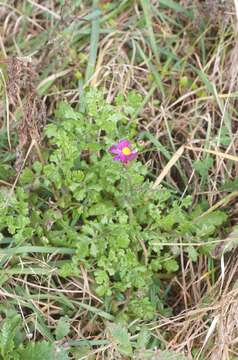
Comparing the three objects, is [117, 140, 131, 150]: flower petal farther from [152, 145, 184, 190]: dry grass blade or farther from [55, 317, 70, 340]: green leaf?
[55, 317, 70, 340]: green leaf

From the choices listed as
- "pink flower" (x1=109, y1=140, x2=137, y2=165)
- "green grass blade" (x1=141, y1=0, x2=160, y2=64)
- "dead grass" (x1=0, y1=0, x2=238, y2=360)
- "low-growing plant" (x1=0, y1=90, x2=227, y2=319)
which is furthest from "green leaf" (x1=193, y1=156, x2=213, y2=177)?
"green grass blade" (x1=141, y1=0, x2=160, y2=64)

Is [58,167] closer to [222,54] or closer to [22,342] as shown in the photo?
[22,342]

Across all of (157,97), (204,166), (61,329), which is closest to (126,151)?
(204,166)

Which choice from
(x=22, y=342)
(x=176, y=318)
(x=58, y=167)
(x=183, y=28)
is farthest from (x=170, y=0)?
(x=22, y=342)

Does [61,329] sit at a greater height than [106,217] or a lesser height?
lesser

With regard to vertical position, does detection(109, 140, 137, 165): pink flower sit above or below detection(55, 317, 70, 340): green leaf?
above

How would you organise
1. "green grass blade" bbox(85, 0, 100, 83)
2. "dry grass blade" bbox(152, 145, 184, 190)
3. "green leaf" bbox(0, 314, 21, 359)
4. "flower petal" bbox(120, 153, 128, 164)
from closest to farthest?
"green leaf" bbox(0, 314, 21, 359), "flower petal" bbox(120, 153, 128, 164), "dry grass blade" bbox(152, 145, 184, 190), "green grass blade" bbox(85, 0, 100, 83)

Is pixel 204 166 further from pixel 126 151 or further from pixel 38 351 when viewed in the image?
pixel 38 351
